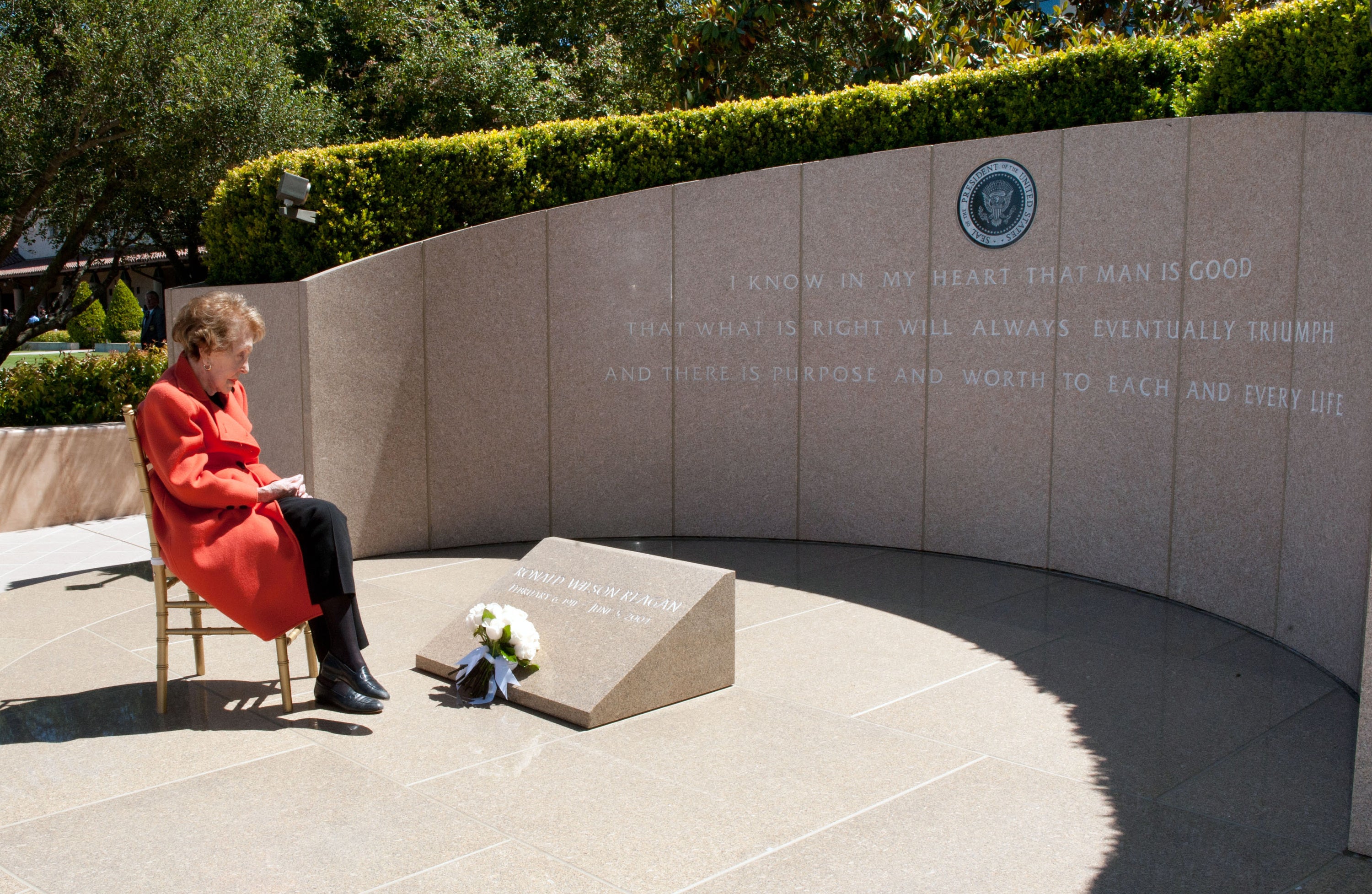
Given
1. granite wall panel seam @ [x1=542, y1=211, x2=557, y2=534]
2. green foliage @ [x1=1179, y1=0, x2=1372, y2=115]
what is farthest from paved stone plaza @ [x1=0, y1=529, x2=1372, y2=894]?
green foliage @ [x1=1179, y1=0, x2=1372, y2=115]

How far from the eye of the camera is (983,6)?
13422mm

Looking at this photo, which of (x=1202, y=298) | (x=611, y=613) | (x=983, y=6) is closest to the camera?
(x=611, y=613)

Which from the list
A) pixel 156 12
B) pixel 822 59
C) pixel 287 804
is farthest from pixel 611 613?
pixel 822 59

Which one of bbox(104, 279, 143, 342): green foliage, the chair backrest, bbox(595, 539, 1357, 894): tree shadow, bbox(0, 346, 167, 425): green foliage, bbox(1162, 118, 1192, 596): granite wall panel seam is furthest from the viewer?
bbox(104, 279, 143, 342): green foliage

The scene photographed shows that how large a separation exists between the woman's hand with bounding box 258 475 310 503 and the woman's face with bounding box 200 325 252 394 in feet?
1.53

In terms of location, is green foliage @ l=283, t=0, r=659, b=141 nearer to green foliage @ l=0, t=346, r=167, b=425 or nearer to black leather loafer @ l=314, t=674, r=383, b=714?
green foliage @ l=0, t=346, r=167, b=425

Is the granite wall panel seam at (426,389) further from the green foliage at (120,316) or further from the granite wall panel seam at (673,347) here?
the green foliage at (120,316)

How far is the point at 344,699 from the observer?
461 cm

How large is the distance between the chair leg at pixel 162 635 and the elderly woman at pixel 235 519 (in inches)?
4.0

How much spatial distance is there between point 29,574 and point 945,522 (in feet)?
20.4

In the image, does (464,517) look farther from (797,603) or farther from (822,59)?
(822,59)

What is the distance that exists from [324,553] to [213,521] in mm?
446

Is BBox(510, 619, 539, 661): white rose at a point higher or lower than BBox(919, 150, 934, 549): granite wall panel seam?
lower

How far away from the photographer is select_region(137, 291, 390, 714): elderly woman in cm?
439
